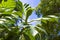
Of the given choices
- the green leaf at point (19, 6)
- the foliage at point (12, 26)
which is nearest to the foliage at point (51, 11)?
the green leaf at point (19, 6)

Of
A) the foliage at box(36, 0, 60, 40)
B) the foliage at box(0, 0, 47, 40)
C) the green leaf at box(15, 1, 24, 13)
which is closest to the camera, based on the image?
the foliage at box(0, 0, 47, 40)

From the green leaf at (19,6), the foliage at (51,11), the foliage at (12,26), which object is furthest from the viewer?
the foliage at (51,11)

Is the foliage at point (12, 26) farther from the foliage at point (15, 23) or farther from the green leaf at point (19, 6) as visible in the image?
the green leaf at point (19, 6)

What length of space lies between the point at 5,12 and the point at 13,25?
54 centimetres

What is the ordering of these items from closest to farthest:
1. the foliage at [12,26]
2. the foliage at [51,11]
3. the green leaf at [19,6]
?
the foliage at [12,26], the green leaf at [19,6], the foliage at [51,11]

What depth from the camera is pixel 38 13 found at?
13.5 m

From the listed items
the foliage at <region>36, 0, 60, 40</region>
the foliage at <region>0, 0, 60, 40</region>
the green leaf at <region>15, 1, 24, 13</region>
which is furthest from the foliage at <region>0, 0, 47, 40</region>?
the foliage at <region>36, 0, 60, 40</region>

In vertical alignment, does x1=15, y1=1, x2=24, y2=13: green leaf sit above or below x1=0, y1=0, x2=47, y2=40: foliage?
above

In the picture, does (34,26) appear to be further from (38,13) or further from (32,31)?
(38,13)

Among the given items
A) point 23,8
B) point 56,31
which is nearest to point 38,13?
point 56,31

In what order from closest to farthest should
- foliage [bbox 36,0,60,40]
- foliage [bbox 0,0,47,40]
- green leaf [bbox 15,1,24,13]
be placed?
foliage [bbox 0,0,47,40], green leaf [bbox 15,1,24,13], foliage [bbox 36,0,60,40]

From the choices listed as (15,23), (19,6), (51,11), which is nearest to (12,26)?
(15,23)

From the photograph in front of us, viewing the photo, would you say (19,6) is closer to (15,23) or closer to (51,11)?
(15,23)

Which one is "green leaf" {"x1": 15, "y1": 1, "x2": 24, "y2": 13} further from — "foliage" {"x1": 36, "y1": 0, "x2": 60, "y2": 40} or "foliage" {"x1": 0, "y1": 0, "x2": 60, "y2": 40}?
"foliage" {"x1": 36, "y1": 0, "x2": 60, "y2": 40}
